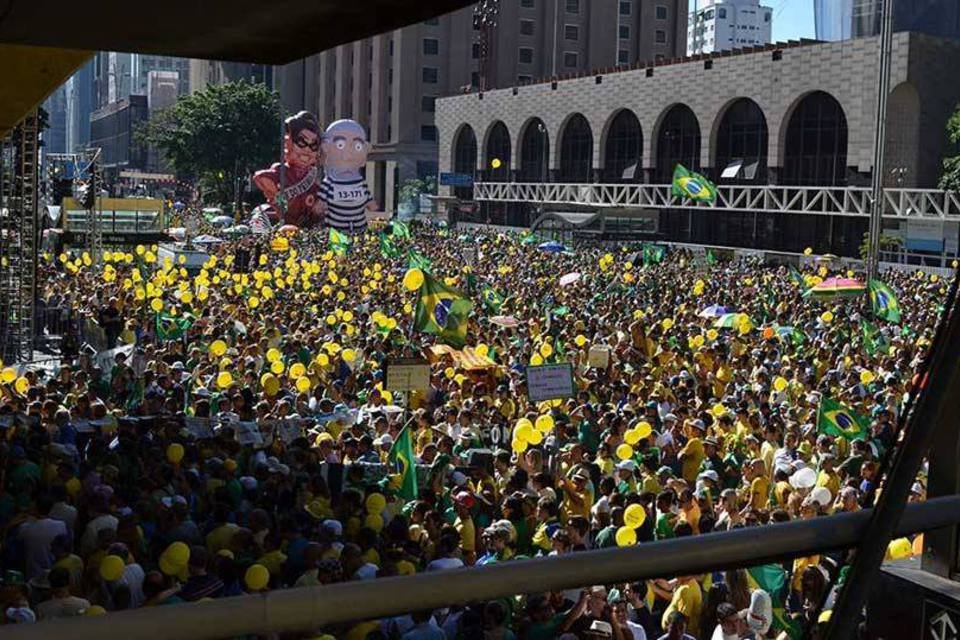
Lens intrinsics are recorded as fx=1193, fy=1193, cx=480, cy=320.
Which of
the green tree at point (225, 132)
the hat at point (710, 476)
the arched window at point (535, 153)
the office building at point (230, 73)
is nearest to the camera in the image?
the hat at point (710, 476)

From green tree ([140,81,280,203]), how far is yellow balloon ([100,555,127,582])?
78840mm

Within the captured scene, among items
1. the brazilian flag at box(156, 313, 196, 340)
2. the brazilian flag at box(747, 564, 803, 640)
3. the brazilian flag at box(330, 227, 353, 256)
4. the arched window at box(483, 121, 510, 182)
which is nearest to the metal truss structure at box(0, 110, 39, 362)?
the brazilian flag at box(156, 313, 196, 340)

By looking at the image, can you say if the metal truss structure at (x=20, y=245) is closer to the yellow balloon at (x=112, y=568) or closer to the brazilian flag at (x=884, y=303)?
the brazilian flag at (x=884, y=303)

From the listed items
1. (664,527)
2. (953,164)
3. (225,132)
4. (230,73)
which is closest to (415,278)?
(664,527)

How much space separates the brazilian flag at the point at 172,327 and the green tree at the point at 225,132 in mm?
65726

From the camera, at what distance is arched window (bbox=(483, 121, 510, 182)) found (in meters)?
76.5

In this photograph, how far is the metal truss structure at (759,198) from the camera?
157 ft

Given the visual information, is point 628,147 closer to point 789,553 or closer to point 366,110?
point 366,110

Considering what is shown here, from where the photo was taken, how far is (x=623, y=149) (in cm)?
6600

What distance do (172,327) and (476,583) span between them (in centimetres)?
1881

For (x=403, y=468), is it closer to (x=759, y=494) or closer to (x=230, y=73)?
(x=759, y=494)

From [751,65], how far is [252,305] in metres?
39.5

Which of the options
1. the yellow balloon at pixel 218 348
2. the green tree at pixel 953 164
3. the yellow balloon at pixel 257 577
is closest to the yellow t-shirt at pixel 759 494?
the yellow balloon at pixel 257 577

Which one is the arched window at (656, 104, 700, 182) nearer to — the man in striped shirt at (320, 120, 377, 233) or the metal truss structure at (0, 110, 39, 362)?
the man in striped shirt at (320, 120, 377, 233)
